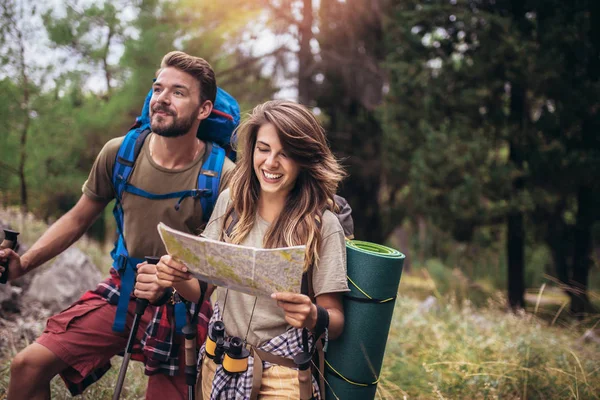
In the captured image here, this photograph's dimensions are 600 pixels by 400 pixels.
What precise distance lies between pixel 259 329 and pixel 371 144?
1171 cm

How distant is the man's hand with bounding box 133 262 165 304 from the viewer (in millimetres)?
2096

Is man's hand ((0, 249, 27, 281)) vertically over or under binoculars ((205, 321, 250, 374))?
over

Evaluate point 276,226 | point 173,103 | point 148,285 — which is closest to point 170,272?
point 148,285

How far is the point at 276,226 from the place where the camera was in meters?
2.14

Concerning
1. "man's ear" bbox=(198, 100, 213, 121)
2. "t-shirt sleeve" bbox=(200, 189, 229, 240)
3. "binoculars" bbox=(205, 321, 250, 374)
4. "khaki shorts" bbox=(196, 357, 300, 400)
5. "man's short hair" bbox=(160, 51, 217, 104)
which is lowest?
"khaki shorts" bbox=(196, 357, 300, 400)

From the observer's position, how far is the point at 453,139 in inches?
384

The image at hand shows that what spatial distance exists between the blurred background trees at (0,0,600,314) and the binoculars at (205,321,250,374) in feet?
19.1

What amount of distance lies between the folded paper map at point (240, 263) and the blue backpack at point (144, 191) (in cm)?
76

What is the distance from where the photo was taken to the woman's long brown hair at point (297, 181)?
82.1 inches

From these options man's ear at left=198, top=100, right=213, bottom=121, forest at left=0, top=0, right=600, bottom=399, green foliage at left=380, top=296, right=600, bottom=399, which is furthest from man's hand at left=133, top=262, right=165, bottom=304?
forest at left=0, top=0, right=600, bottom=399

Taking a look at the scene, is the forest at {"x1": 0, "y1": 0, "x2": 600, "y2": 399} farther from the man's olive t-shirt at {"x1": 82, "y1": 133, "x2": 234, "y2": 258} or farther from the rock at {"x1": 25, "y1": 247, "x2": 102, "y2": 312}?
the man's olive t-shirt at {"x1": 82, "y1": 133, "x2": 234, "y2": 258}

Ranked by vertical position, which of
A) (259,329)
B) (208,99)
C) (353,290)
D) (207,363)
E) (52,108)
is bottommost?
(207,363)

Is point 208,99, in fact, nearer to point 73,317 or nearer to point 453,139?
point 73,317

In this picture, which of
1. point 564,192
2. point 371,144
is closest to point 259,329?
point 564,192
